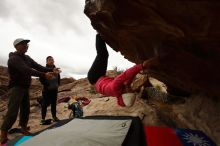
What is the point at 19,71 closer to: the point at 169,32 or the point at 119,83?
the point at 119,83

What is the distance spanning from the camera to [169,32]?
411cm

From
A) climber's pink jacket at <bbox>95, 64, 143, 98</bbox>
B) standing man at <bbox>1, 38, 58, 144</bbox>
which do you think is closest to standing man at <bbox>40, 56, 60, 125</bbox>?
standing man at <bbox>1, 38, 58, 144</bbox>

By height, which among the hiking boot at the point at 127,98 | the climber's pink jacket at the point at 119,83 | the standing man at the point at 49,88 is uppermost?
the standing man at the point at 49,88

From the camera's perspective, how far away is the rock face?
3.55 metres

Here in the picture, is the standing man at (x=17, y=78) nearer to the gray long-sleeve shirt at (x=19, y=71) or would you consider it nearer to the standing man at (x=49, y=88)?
the gray long-sleeve shirt at (x=19, y=71)

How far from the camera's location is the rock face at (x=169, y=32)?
355 cm

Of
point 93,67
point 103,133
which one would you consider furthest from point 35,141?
point 93,67

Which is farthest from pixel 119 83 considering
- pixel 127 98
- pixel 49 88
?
pixel 49 88

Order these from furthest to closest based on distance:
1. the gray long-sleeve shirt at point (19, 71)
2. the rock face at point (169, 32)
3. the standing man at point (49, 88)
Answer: the standing man at point (49, 88)
the gray long-sleeve shirt at point (19, 71)
the rock face at point (169, 32)

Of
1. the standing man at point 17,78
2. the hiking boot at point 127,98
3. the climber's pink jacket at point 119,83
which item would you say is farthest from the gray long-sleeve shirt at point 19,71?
the hiking boot at point 127,98

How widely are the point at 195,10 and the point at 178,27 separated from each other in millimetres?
494

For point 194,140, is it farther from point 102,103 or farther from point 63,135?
point 102,103

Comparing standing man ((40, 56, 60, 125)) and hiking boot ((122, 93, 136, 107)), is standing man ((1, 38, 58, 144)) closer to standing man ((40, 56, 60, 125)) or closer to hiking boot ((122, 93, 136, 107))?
standing man ((40, 56, 60, 125))

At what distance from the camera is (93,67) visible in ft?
17.3
